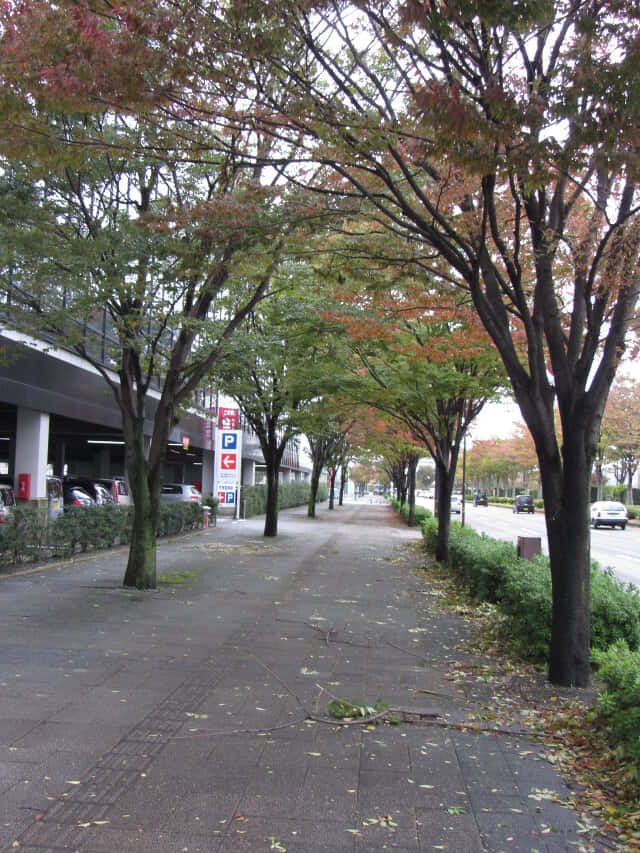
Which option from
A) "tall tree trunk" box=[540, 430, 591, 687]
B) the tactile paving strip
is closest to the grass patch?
the tactile paving strip

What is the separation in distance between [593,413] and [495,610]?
13.0 feet

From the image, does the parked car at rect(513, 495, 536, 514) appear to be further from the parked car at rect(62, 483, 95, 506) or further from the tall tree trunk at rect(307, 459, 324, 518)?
the parked car at rect(62, 483, 95, 506)

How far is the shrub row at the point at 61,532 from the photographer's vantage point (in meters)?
11.3

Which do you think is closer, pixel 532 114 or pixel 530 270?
pixel 532 114

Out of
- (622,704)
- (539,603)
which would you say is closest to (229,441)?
(539,603)

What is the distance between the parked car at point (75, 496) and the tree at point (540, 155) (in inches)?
661

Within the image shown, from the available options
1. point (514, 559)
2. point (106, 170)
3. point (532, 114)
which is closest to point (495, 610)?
point (514, 559)

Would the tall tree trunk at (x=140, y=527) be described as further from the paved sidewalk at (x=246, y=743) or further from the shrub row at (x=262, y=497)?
the shrub row at (x=262, y=497)

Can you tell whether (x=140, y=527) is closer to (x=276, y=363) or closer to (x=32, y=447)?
(x=276, y=363)

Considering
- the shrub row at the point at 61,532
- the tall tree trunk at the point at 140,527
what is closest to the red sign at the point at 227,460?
the shrub row at the point at 61,532

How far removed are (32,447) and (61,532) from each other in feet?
15.5

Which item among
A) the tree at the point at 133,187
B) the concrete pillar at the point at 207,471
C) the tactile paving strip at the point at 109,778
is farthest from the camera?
the concrete pillar at the point at 207,471

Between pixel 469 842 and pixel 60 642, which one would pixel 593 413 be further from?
pixel 60 642

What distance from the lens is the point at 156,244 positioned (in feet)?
27.7
